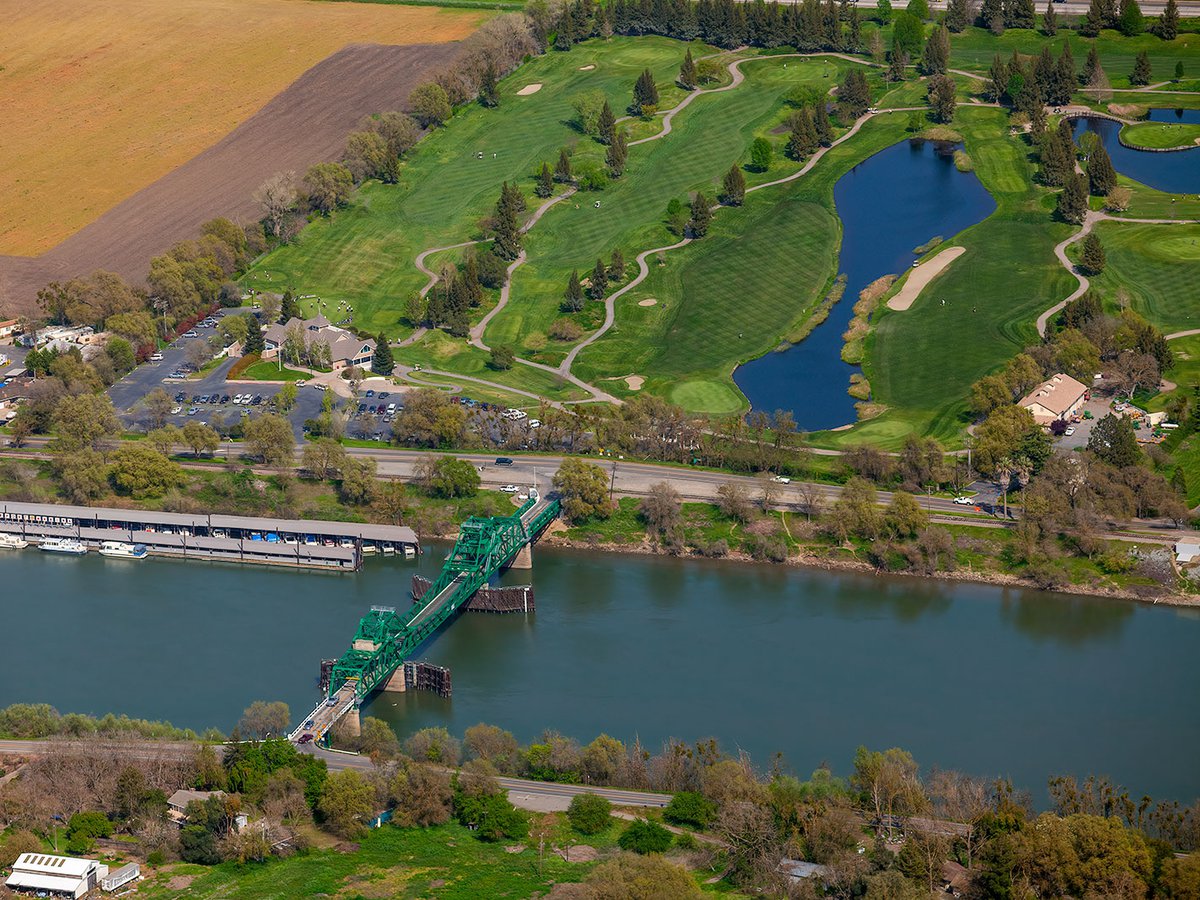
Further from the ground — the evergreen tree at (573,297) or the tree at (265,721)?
the evergreen tree at (573,297)

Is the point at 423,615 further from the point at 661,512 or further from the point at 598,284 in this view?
the point at 598,284

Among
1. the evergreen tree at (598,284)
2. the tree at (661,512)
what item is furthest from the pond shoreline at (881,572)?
the evergreen tree at (598,284)

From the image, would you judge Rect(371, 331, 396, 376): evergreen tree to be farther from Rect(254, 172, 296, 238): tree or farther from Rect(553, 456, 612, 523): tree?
Rect(254, 172, 296, 238): tree

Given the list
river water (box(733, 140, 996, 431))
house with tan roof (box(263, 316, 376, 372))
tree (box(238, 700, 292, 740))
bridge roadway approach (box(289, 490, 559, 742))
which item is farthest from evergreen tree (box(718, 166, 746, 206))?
tree (box(238, 700, 292, 740))

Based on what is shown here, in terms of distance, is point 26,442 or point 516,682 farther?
point 26,442

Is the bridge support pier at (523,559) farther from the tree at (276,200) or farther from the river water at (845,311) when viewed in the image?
the tree at (276,200)

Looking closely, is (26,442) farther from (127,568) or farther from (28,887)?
(28,887)

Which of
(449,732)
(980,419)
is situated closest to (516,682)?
(449,732)
